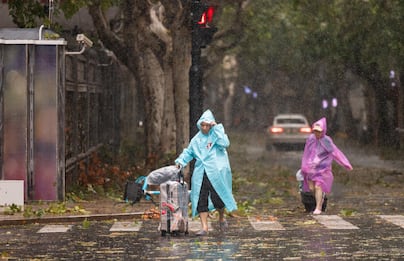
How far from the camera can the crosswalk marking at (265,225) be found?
17547mm

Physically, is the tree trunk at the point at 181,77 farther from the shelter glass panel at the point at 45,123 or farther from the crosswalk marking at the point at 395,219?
the crosswalk marking at the point at 395,219

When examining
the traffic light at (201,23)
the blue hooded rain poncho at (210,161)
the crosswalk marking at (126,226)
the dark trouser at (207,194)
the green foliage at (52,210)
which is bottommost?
the green foliage at (52,210)

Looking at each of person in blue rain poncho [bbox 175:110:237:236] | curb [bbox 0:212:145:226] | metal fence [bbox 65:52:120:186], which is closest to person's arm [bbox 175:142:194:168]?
person in blue rain poncho [bbox 175:110:237:236]

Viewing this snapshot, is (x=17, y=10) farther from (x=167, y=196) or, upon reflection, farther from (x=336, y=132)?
(x=336, y=132)

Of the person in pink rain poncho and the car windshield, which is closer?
the person in pink rain poncho

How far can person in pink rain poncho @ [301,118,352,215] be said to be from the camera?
20516 millimetres

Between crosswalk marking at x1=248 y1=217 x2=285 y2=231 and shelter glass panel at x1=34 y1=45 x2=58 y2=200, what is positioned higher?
shelter glass panel at x1=34 y1=45 x2=58 y2=200

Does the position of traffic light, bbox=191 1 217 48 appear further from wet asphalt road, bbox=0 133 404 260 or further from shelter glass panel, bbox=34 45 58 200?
wet asphalt road, bbox=0 133 404 260

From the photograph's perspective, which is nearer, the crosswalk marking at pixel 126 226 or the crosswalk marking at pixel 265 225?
the crosswalk marking at pixel 126 226

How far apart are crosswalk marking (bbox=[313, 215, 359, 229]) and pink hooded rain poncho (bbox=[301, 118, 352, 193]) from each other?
100cm

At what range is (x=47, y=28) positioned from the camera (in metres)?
22.8

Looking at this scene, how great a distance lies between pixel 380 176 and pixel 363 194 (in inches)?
248

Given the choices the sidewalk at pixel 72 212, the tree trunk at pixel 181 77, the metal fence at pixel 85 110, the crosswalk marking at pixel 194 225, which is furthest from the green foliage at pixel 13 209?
the tree trunk at pixel 181 77

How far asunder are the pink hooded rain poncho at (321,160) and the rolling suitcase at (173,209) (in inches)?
177
